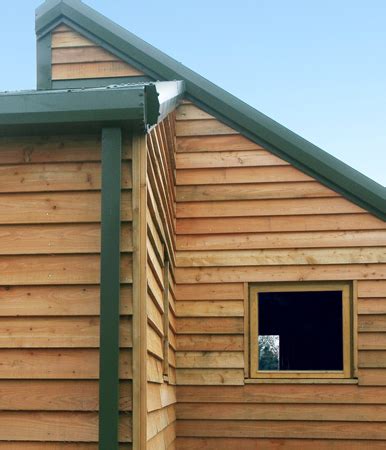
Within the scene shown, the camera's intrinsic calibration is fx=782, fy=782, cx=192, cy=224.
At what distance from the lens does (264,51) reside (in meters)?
52.6

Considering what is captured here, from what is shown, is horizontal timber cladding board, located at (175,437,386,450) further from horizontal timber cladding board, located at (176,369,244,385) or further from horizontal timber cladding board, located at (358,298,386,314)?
horizontal timber cladding board, located at (358,298,386,314)

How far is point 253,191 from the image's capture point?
8.48m

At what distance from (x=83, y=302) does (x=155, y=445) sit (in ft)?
4.68

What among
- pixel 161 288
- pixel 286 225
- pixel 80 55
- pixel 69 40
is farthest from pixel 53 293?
pixel 69 40

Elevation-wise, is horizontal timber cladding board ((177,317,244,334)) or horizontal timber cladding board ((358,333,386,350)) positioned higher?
horizontal timber cladding board ((177,317,244,334))

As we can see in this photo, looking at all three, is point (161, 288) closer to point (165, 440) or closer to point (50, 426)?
point (165, 440)

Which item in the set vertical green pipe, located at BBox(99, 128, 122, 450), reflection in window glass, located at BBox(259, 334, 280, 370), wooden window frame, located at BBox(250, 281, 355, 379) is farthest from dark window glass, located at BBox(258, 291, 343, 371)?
reflection in window glass, located at BBox(259, 334, 280, 370)

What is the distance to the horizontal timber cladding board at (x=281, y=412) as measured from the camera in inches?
319

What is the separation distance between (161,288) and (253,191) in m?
2.14

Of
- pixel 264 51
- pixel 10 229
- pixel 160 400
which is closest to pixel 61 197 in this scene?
pixel 10 229

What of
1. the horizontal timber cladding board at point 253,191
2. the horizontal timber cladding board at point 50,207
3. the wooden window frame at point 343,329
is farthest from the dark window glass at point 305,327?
the horizontal timber cladding board at point 50,207

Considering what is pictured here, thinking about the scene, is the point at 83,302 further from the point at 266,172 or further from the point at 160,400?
the point at 266,172

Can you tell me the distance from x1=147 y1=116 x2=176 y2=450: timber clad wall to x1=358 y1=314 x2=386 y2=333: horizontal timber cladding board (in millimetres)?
1969

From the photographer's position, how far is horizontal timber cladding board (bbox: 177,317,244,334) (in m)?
8.34
